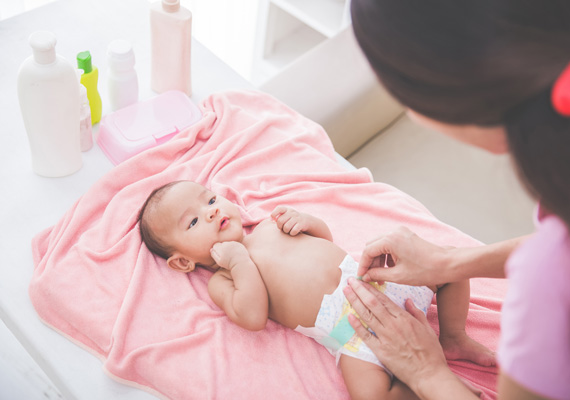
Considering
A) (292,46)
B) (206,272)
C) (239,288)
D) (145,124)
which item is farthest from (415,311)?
(292,46)

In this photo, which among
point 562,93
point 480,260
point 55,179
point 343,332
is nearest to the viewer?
point 562,93

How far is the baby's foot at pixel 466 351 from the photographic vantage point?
3.74ft

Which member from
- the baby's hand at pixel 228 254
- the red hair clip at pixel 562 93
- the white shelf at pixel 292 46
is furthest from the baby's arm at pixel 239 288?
the white shelf at pixel 292 46

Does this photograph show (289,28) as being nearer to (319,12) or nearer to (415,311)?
(319,12)

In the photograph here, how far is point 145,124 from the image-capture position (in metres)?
1.46

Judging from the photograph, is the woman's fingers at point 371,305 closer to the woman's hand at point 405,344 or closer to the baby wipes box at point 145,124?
the woman's hand at point 405,344

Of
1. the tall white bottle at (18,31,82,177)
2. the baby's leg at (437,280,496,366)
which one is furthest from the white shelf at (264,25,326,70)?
the baby's leg at (437,280,496,366)

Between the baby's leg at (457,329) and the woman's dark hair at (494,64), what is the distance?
22.9 inches

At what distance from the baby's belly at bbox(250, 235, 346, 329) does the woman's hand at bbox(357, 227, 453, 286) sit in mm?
116

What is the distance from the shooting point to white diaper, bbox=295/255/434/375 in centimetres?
110

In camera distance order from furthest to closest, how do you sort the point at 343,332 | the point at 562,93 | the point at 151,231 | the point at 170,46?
the point at 170,46
the point at 151,231
the point at 343,332
the point at 562,93

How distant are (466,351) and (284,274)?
0.39 metres

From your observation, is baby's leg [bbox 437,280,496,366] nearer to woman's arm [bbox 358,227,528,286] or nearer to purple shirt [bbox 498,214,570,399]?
woman's arm [bbox 358,227,528,286]

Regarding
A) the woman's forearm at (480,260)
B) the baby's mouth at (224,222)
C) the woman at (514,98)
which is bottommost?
the baby's mouth at (224,222)
